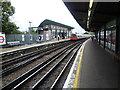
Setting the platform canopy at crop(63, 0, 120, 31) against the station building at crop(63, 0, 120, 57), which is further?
the station building at crop(63, 0, 120, 57)

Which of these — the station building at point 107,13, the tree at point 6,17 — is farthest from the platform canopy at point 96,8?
the tree at point 6,17

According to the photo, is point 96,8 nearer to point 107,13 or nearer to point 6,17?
point 107,13

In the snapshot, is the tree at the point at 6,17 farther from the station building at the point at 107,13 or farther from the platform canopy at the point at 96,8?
the platform canopy at the point at 96,8

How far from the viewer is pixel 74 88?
4.97 m

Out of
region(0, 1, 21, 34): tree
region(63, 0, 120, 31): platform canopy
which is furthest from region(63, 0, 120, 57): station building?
region(0, 1, 21, 34): tree

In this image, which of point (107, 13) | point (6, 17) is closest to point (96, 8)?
point (107, 13)

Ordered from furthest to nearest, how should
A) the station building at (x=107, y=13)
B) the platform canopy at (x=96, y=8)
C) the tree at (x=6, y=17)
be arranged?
the tree at (x=6, y=17), the station building at (x=107, y=13), the platform canopy at (x=96, y=8)

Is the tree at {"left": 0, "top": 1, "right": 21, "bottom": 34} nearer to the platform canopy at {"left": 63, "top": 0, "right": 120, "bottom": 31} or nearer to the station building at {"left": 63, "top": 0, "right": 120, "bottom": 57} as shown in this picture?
the station building at {"left": 63, "top": 0, "right": 120, "bottom": 57}

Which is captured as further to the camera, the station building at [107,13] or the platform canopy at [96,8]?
the station building at [107,13]

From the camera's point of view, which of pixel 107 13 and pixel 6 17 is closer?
pixel 107 13

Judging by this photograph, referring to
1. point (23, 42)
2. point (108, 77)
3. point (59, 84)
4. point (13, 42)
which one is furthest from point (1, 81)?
point (23, 42)

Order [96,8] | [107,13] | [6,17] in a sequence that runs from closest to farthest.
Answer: [96,8] → [107,13] → [6,17]

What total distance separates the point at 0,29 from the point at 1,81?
18.3 m

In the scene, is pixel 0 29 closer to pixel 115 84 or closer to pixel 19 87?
pixel 19 87
